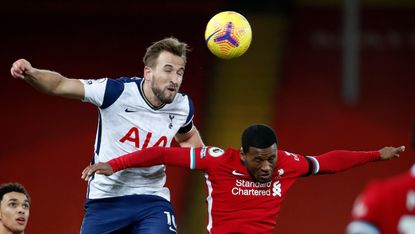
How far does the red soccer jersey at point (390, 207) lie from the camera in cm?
417

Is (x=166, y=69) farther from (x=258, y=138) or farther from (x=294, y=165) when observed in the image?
(x=294, y=165)

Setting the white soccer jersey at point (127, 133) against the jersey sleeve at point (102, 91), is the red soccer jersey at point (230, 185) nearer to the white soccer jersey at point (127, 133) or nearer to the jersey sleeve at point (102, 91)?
the white soccer jersey at point (127, 133)

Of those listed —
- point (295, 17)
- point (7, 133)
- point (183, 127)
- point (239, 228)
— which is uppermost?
point (295, 17)

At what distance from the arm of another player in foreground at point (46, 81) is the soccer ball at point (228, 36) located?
1.29m

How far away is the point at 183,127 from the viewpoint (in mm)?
7145

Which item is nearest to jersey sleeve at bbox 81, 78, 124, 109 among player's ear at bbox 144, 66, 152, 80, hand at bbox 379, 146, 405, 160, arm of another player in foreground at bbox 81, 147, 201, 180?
player's ear at bbox 144, 66, 152, 80

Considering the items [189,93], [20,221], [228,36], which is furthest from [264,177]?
[189,93]

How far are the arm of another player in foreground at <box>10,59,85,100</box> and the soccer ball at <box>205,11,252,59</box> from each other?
129 cm

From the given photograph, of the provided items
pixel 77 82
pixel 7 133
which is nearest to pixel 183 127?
pixel 77 82

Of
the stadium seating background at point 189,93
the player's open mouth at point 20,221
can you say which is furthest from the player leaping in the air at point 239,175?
the stadium seating background at point 189,93

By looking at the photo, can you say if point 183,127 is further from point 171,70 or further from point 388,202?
point 388,202

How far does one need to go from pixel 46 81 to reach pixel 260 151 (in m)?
1.54

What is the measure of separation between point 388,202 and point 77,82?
9.68 feet

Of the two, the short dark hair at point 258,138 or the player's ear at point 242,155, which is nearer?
the short dark hair at point 258,138
